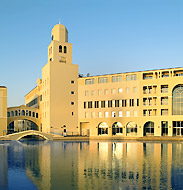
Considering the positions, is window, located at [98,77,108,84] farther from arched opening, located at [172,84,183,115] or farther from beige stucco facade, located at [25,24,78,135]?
arched opening, located at [172,84,183,115]

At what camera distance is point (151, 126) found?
85375 millimetres

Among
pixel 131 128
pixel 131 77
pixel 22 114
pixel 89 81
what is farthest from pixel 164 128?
pixel 22 114

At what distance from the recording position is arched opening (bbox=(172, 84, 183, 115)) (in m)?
81.2

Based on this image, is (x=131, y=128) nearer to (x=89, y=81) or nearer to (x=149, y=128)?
(x=149, y=128)

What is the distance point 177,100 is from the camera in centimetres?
8169

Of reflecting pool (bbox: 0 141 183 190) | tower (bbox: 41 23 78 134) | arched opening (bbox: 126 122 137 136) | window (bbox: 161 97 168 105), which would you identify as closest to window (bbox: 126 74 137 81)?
window (bbox: 161 97 168 105)

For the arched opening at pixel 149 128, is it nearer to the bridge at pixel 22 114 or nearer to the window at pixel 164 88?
the window at pixel 164 88

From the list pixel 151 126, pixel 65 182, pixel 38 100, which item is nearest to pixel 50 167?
pixel 65 182

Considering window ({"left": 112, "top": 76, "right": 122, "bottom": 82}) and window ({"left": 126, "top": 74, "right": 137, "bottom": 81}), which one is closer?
window ({"left": 126, "top": 74, "right": 137, "bottom": 81})

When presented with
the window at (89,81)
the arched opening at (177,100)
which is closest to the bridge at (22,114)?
the window at (89,81)

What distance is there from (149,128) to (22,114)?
46.3 m

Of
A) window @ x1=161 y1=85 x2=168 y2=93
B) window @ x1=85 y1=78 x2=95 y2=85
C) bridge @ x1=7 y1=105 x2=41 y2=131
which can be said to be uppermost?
window @ x1=85 y1=78 x2=95 y2=85

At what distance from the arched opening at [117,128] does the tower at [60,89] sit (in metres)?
13.5

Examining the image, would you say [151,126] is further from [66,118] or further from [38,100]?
[38,100]
